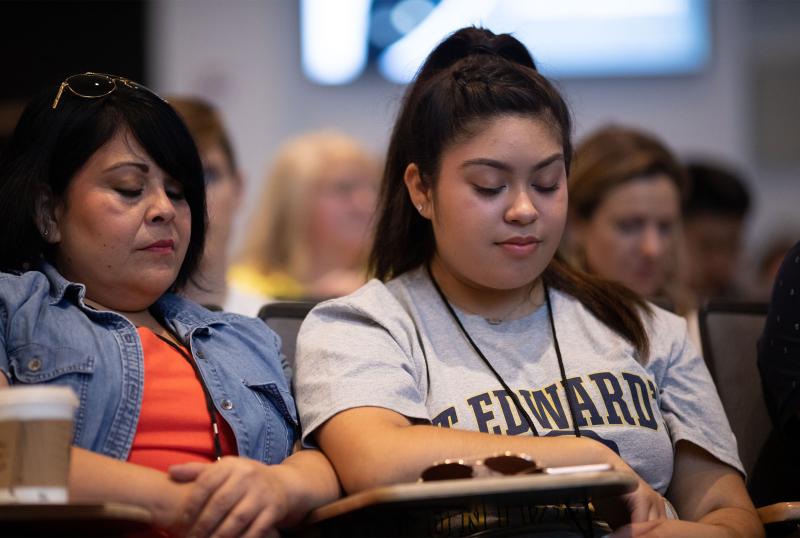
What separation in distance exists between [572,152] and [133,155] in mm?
750

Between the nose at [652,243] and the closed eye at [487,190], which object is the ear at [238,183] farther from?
the closed eye at [487,190]

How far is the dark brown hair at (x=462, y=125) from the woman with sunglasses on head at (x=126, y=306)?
326 millimetres

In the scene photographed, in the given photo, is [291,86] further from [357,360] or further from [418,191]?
[357,360]

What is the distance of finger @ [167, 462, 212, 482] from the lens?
147 centimetres

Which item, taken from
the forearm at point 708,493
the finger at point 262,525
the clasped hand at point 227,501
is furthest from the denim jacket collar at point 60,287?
the forearm at point 708,493

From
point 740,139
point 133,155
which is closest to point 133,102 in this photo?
point 133,155

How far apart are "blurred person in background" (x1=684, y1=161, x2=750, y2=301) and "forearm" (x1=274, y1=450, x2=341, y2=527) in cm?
265

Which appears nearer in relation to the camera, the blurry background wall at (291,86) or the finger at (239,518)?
the finger at (239,518)

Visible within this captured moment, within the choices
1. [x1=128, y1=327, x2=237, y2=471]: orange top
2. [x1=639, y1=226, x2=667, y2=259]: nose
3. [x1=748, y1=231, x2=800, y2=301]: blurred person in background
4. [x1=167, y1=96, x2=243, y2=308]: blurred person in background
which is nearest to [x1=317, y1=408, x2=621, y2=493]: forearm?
[x1=128, y1=327, x2=237, y2=471]: orange top

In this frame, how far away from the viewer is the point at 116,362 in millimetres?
1634

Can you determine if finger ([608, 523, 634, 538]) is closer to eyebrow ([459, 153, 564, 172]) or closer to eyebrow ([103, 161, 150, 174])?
eyebrow ([459, 153, 564, 172])

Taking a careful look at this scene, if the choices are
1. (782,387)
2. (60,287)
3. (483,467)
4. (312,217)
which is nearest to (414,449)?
(483,467)

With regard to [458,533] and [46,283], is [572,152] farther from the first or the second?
[46,283]

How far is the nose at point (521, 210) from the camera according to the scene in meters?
1.76
